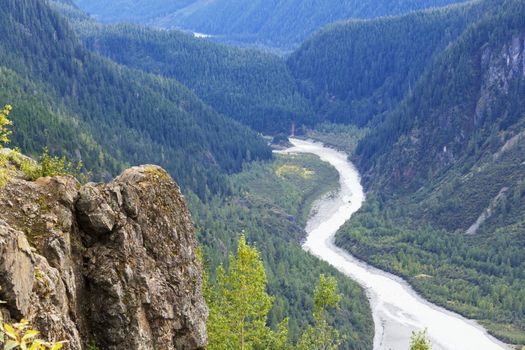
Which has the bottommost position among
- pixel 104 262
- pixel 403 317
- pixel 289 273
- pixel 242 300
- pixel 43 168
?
pixel 104 262

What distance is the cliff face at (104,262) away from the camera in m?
27.5

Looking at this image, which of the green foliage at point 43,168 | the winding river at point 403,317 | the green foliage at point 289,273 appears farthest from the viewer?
the winding river at point 403,317

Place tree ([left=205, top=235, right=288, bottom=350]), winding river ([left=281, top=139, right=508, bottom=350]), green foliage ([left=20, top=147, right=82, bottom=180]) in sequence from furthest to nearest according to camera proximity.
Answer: winding river ([left=281, top=139, right=508, bottom=350])
tree ([left=205, top=235, right=288, bottom=350])
green foliage ([left=20, top=147, right=82, bottom=180])

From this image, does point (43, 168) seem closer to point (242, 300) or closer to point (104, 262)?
point (104, 262)

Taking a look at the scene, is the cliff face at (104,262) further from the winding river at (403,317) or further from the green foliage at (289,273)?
the winding river at (403,317)

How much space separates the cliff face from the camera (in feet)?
90.3

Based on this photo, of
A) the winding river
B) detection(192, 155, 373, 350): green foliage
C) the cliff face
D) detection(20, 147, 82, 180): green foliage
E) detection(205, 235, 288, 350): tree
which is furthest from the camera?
the winding river

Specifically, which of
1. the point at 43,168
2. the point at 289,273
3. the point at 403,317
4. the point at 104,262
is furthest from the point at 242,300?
the point at 289,273

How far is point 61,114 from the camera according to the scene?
635 ft

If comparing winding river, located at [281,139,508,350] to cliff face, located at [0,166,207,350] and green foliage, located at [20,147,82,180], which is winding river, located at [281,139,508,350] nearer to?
cliff face, located at [0,166,207,350]

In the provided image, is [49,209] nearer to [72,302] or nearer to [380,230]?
[72,302]

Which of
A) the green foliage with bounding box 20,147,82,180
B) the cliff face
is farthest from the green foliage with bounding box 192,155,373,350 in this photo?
the green foliage with bounding box 20,147,82,180

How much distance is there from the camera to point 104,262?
33.0 m

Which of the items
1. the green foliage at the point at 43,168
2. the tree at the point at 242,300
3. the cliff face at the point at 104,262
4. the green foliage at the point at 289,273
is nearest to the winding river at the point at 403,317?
the green foliage at the point at 289,273
